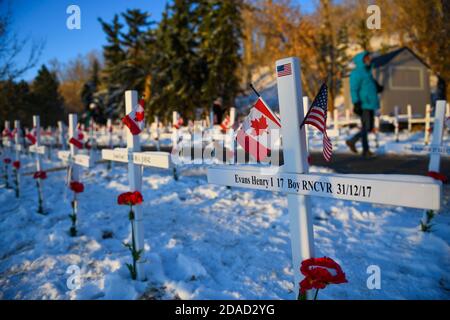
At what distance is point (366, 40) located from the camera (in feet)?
123

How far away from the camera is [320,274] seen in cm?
162

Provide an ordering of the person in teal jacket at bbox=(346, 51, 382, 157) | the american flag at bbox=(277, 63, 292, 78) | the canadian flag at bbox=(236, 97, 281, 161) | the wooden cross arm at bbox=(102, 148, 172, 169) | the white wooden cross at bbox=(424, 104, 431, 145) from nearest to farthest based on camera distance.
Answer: the american flag at bbox=(277, 63, 292, 78)
the canadian flag at bbox=(236, 97, 281, 161)
the wooden cross arm at bbox=(102, 148, 172, 169)
the person in teal jacket at bbox=(346, 51, 382, 157)
the white wooden cross at bbox=(424, 104, 431, 145)

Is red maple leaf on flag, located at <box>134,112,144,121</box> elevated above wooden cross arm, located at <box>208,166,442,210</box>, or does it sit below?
above

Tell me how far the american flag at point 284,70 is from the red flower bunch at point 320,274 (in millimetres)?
1040

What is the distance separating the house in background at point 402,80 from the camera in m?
24.8

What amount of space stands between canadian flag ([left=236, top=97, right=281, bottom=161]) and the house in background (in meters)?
25.5

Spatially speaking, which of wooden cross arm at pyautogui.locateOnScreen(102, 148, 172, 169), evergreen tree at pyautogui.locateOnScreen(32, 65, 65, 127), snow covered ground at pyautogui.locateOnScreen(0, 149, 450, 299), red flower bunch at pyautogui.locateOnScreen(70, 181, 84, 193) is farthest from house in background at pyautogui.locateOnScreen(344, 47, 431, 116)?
evergreen tree at pyautogui.locateOnScreen(32, 65, 65, 127)

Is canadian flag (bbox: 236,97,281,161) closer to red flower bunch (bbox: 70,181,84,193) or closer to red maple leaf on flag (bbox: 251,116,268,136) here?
red maple leaf on flag (bbox: 251,116,268,136)

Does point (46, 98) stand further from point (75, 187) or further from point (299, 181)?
point (299, 181)

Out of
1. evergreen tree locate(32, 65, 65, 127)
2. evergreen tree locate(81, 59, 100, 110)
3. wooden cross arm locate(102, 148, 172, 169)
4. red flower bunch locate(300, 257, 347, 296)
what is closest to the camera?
red flower bunch locate(300, 257, 347, 296)

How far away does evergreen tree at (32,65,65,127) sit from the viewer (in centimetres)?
4778

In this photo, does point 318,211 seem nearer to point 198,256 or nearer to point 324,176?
point 198,256

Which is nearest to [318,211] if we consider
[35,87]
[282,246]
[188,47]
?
[282,246]

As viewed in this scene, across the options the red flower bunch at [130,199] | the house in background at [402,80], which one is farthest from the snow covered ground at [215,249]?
the house in background at [402,80]
